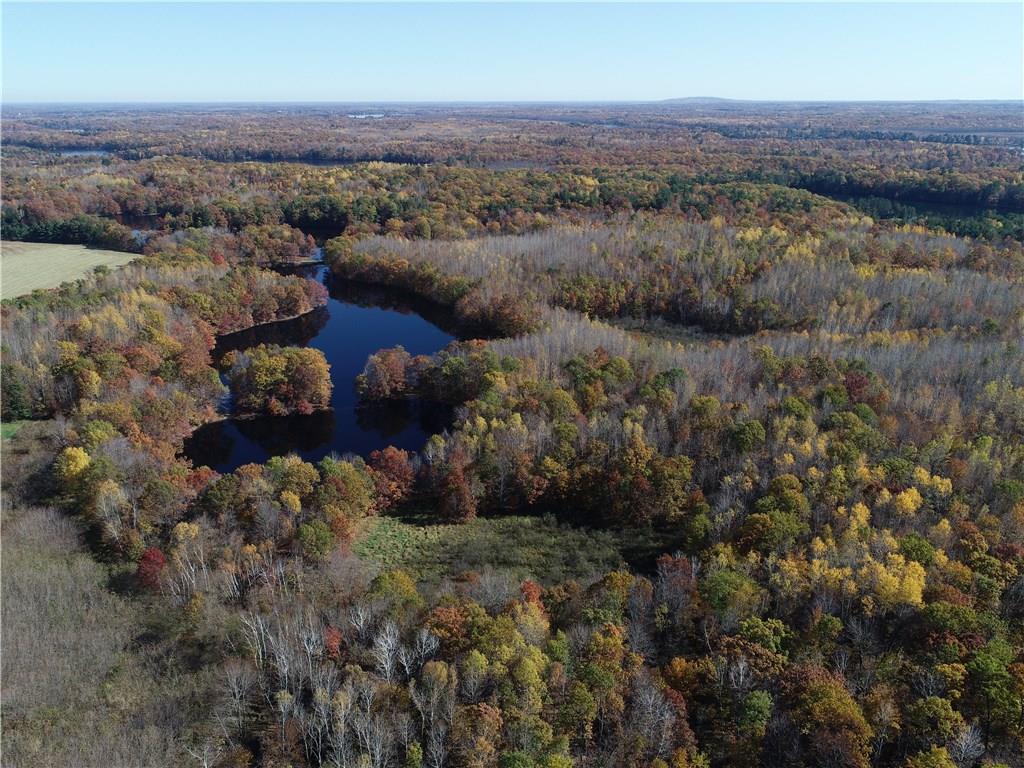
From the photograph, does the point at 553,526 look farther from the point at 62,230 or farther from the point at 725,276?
the point at 62,230

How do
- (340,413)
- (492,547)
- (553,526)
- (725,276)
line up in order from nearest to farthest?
(492,547) < (553,526) < (340,413) < (725,276)

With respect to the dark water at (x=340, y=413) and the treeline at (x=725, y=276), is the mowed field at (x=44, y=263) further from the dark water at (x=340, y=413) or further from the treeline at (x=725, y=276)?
the treeline at (x=725, y=276)

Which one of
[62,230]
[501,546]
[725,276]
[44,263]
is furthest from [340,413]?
[62,230]

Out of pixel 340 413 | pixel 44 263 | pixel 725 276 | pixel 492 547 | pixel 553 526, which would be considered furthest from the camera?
pixel 44 263

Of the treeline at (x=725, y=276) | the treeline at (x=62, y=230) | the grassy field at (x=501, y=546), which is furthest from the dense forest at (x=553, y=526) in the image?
the treeline at (x=62, y=230)

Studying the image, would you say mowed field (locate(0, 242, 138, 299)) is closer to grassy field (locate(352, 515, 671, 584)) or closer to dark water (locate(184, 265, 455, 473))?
dark water (locate(184, 265, 455, 473))

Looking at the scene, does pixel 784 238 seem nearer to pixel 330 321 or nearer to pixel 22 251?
pixel 330 321

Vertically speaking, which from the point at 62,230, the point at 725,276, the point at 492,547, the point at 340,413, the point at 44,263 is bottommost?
the point at 340,413

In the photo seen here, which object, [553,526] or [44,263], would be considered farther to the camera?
[44,263]

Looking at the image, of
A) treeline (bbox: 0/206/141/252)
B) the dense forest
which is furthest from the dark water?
treeline (bbox: 0/206/141/252)
